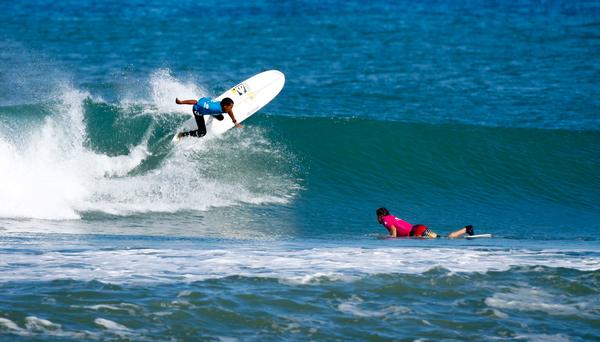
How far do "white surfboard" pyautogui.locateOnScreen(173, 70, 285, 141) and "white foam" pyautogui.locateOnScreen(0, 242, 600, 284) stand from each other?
275 inches

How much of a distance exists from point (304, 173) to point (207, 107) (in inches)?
98.4

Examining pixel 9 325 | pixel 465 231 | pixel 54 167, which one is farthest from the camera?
pixel 54 167

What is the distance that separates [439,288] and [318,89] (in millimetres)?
17156

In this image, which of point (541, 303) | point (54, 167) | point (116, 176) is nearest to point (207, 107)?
point (116, 176)

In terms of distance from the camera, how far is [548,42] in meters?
31.8

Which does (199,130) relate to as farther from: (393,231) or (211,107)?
(393,231)

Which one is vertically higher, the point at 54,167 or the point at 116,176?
the point at 116,176

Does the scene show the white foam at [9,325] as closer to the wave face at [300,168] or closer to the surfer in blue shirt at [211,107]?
the wave face at [300,168]

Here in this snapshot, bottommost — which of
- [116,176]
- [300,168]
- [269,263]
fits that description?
[269,263]

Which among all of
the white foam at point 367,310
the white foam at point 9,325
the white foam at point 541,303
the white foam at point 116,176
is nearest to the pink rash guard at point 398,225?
the white foam at point 116,176

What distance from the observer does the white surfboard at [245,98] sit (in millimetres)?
17609

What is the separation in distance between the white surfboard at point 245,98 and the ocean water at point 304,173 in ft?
1.22

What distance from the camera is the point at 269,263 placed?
9.62 m

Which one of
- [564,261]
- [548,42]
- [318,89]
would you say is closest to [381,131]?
[318,89]
